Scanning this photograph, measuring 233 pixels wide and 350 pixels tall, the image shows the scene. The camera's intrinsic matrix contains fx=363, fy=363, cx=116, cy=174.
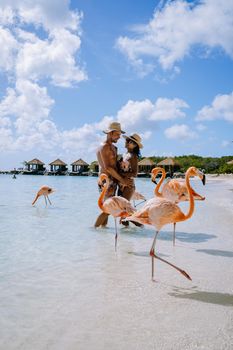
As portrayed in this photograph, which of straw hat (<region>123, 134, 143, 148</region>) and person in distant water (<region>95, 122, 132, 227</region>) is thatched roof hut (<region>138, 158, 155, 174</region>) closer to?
straw hat (<region>123, 134, 143, 148</region>)

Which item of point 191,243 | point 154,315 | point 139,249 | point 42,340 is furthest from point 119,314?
point 191,243

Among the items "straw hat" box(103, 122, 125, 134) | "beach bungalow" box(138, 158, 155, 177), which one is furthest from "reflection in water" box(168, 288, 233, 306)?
"beach bungalow" box(138, 158, 155, 177)

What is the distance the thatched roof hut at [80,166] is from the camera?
284 feet

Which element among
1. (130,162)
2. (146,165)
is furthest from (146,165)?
(130,162)

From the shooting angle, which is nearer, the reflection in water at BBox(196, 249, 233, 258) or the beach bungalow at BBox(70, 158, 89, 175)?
the reflection in water at BBox(196, 249, 233, 258)

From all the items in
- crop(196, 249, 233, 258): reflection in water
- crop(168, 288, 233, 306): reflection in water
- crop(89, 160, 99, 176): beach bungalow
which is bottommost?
crop(196, 249, 233, 258): reflection in water

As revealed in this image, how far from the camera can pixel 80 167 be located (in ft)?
304

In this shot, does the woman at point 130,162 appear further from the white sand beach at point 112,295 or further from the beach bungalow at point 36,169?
the beach bungalow at point 36,169

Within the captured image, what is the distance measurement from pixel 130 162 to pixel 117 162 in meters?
0.29

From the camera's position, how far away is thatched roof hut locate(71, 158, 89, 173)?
8661 centimetres

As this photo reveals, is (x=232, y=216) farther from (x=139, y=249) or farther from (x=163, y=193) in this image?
(x=139, y=249)

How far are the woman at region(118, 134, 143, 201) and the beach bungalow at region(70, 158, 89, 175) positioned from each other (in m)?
78.8

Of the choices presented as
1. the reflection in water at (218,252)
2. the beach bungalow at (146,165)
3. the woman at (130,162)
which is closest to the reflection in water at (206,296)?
→ the reflection in water at (218,252)

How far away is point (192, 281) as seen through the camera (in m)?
4.30
